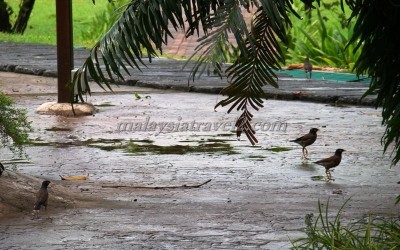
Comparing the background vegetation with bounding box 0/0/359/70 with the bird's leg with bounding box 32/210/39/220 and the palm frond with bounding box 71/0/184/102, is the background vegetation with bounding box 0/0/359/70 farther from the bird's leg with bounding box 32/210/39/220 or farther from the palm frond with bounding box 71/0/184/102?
the palm frond with bounding box 71/0/184/102

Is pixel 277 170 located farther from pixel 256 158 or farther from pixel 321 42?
pixel 321 42

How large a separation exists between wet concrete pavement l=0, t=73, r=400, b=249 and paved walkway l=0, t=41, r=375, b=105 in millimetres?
400

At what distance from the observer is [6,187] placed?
677 cm

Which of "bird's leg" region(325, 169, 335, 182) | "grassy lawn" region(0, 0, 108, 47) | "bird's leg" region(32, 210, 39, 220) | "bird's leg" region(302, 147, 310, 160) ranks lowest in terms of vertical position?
"grassy lawn" region(0, 0, 108, 47)

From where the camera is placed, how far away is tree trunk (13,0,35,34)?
23109mm

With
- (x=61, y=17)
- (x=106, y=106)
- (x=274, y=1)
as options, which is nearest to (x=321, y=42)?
(x=106, y=106)

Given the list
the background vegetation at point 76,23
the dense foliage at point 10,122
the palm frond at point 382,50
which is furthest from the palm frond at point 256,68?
the background vegetation at point 76,23

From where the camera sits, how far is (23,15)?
78.4ft

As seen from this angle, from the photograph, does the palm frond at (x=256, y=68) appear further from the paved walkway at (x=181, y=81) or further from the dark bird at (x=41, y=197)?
the paved walkway at (x=181, y=81)

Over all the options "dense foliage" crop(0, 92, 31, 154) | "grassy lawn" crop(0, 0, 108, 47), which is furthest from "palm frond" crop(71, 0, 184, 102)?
"grassy lawn" crop(0, 0, 108, 47)

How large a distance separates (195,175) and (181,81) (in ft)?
20.8

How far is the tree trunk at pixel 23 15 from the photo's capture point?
2311 cm

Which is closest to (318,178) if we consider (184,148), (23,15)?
(184,148)

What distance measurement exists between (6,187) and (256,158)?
2.78 metres
